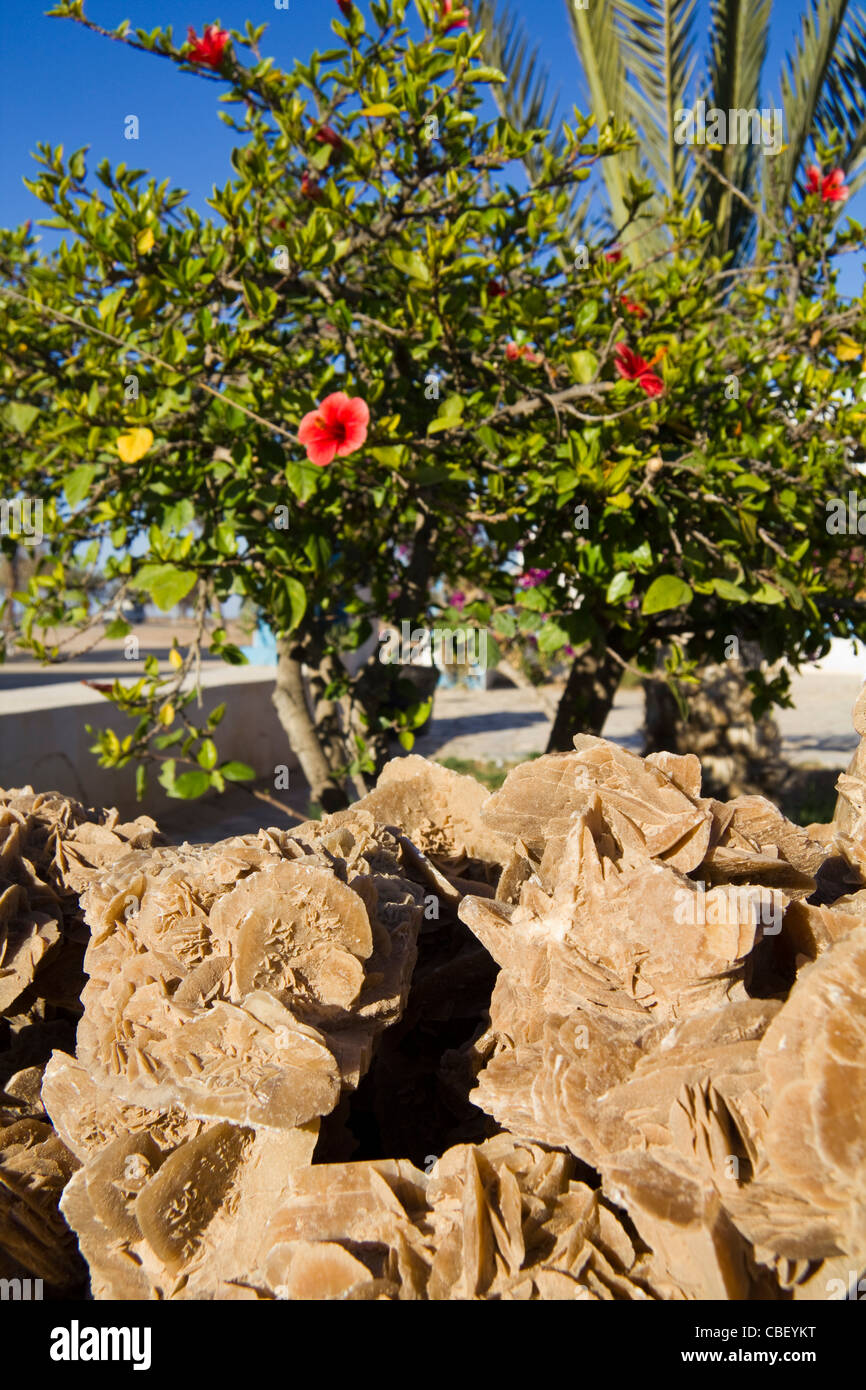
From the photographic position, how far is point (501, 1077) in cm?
96

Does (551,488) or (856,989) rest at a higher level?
(551,488)

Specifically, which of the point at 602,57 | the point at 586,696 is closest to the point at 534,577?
the point at 586,696

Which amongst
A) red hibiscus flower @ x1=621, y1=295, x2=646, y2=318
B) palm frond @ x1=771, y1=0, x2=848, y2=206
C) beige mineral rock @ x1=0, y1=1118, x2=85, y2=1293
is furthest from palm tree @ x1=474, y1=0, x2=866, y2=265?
beige mineral rock @ x1=0, y1=1118, x2=85, y2=1293

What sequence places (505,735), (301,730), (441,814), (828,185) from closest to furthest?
(441,814) < (301,730) < (828,185) < (505,735)

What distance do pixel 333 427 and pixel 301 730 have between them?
51.1 inches

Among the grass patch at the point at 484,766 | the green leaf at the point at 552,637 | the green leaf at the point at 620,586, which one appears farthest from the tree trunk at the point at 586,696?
the grass patch at the point at 484,766

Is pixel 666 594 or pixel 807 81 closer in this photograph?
pixel 666 594

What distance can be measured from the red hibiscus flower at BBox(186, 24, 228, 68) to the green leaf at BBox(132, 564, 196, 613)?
58.6 inches

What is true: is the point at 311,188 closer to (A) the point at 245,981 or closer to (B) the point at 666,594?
(B) the point at 666,594

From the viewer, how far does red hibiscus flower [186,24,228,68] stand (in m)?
2.44
